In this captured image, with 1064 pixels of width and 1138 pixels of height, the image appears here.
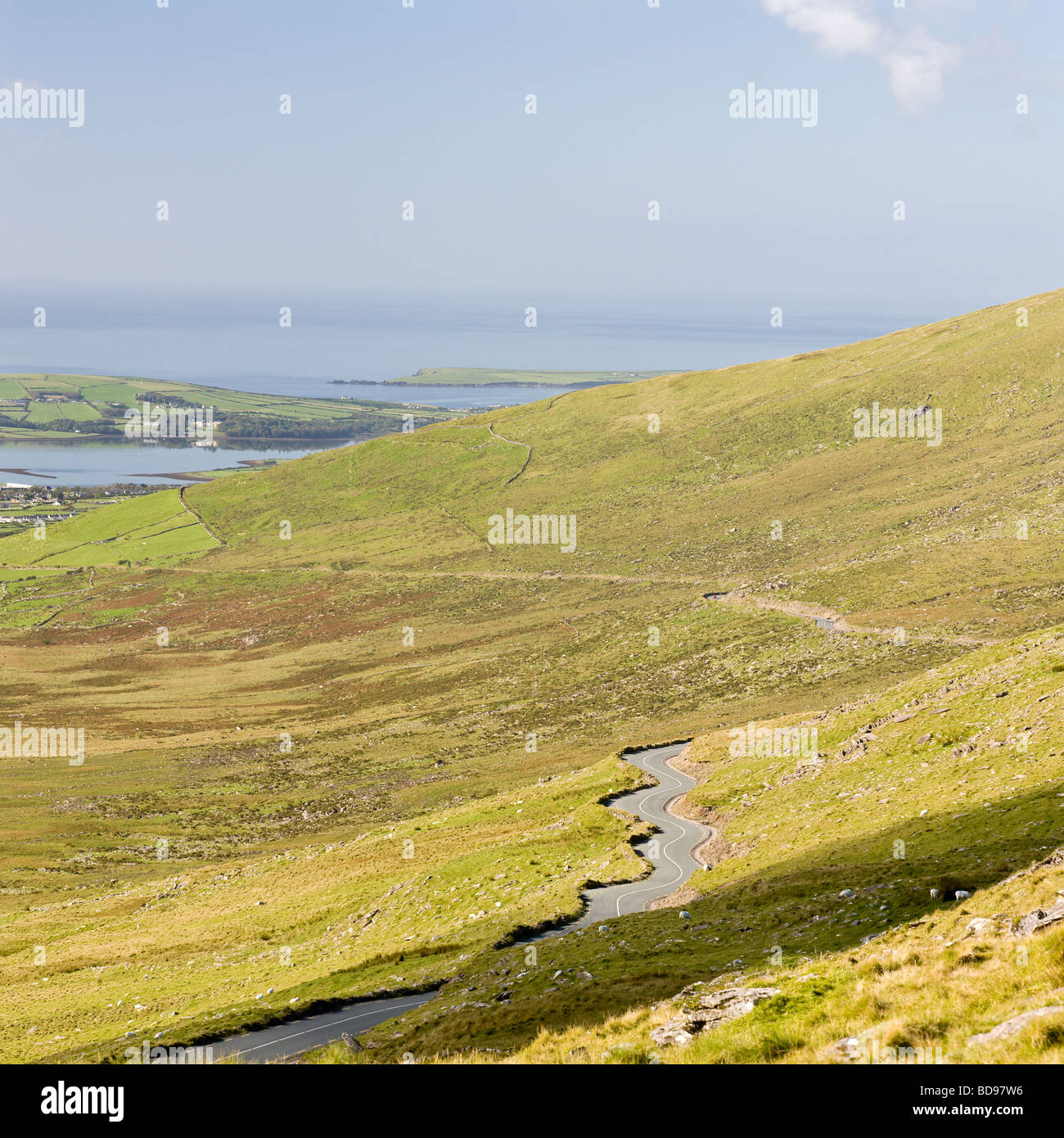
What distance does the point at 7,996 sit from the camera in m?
44.9

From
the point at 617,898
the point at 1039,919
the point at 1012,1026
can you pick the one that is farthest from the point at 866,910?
the point at 617,898

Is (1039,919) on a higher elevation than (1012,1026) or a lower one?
lower

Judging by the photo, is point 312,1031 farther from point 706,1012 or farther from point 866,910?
point 866,910

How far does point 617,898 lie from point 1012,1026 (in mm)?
29226

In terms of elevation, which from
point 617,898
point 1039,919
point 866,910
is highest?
point 1039,919

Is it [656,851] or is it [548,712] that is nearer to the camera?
[656,851]

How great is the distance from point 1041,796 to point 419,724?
3120 inches

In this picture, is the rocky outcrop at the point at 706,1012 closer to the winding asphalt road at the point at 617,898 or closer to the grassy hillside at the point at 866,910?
the grassy hillside at the point at 866,910

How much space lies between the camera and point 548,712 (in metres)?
104

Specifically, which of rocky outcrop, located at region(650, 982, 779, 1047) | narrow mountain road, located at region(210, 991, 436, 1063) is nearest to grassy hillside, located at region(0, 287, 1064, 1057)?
narrow mountain road, located at region(210, 991, 436, 1063)

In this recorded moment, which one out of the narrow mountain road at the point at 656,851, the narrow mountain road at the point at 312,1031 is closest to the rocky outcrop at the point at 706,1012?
the narrow mountain road at the point at 312,1031

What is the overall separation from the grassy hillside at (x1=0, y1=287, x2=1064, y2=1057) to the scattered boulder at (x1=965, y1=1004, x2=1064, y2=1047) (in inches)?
438

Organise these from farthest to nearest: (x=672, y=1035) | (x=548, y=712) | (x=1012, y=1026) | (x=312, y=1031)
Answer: (x=548, y=712) → (x=312, y=1031) → (x=672, y=1035) → (x=1012, y=1026)
